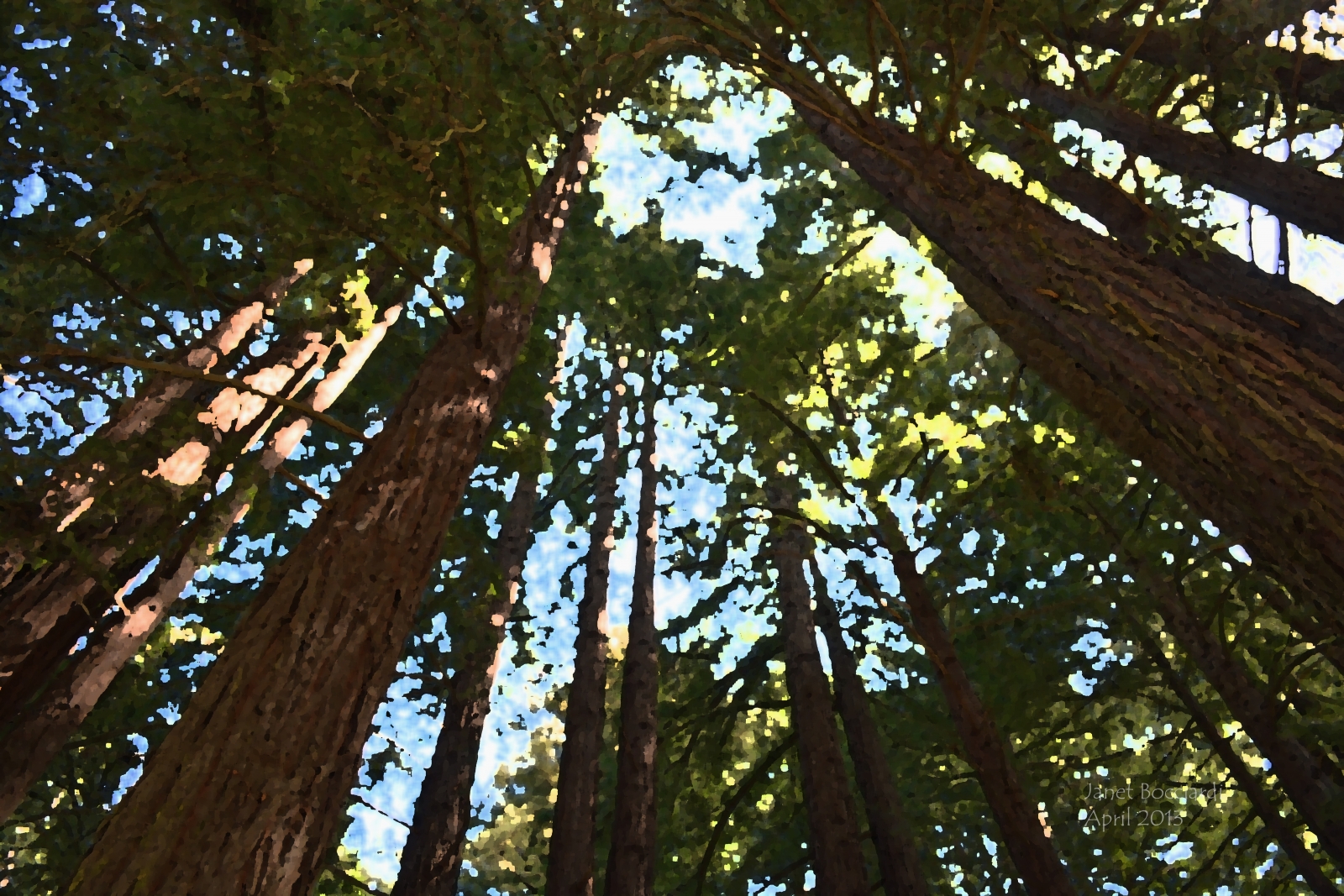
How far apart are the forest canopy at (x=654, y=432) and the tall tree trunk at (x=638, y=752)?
5 centimetres

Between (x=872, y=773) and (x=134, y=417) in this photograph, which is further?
(x=872, y=773)

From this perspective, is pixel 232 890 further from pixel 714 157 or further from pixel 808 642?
pixel 714 157

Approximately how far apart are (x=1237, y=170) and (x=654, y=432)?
26.6 ft

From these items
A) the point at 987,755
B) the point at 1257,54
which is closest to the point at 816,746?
the point at 987,755

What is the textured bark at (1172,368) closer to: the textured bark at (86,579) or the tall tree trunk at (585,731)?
the textured bark at (86,579)

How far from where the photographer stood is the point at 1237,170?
5344 millimetres

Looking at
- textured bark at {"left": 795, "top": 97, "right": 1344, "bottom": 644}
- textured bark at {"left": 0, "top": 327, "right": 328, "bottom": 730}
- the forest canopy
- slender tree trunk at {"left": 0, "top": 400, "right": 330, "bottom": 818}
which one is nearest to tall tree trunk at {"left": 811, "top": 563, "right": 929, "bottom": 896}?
the forest canopy

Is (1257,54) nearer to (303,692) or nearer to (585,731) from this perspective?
(303,692)

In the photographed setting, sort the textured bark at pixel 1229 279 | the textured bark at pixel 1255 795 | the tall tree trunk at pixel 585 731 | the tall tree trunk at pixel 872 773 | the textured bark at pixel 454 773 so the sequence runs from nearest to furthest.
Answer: the textured bark at pixel 1229 279
the textured bark at pixel 1255 795
the textured bark at pixel 454 773
the tall tree trunk at pixel 872 773
the tall tree trunk at pixel 585 731

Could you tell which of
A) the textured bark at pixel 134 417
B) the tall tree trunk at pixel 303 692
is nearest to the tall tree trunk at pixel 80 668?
the textured bark at pixel 134 417

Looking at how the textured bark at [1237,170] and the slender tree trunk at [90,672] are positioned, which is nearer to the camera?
the slender tree trunk at [90,672]

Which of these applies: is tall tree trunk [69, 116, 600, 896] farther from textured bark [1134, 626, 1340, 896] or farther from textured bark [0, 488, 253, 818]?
textured bark [1134, 626, 1340, 896]

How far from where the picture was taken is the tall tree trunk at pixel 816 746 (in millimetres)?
6617

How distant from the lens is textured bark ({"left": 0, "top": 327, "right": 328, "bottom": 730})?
3.60 m
